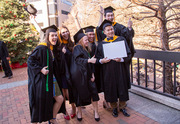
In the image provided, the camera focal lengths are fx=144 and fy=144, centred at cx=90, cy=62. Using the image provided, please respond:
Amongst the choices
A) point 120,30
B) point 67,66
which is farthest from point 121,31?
point 67,66

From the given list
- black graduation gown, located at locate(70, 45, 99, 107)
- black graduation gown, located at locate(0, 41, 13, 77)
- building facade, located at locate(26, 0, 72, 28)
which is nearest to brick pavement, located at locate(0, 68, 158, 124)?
black graduation gown, located at locate(70, 45, 99, 107)

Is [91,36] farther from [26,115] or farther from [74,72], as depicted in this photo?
[26,115]

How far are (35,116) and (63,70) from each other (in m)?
1.05

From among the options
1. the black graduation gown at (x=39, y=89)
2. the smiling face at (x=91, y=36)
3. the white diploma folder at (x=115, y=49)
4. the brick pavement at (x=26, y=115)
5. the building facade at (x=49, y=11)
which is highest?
the building facade at (x=49, y=11)

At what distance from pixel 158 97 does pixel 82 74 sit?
2115mm

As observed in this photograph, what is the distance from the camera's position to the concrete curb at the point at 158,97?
3354 mm

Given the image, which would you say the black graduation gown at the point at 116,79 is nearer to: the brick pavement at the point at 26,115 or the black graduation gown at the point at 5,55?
the brick pavement at the point at 26,115

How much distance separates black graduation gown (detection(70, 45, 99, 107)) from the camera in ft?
9.94

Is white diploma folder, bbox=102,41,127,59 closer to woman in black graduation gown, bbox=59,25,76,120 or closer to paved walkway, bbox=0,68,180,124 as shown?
woman in black graduation gown, bbox=59,25,76,120

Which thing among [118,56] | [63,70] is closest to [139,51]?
[118,56]

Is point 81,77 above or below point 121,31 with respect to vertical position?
below

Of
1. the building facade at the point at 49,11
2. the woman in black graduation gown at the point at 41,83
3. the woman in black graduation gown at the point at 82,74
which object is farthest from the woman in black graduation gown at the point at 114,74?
the building facade at the point at 49,11

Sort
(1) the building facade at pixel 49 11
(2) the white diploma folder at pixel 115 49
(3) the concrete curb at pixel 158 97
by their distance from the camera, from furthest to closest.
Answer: (1) the building facade at pixel 49 11
(3) the concrete curb at pixel 158 97
(2) the white diploma folder at pixel 115 49

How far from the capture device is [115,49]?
302 cm
